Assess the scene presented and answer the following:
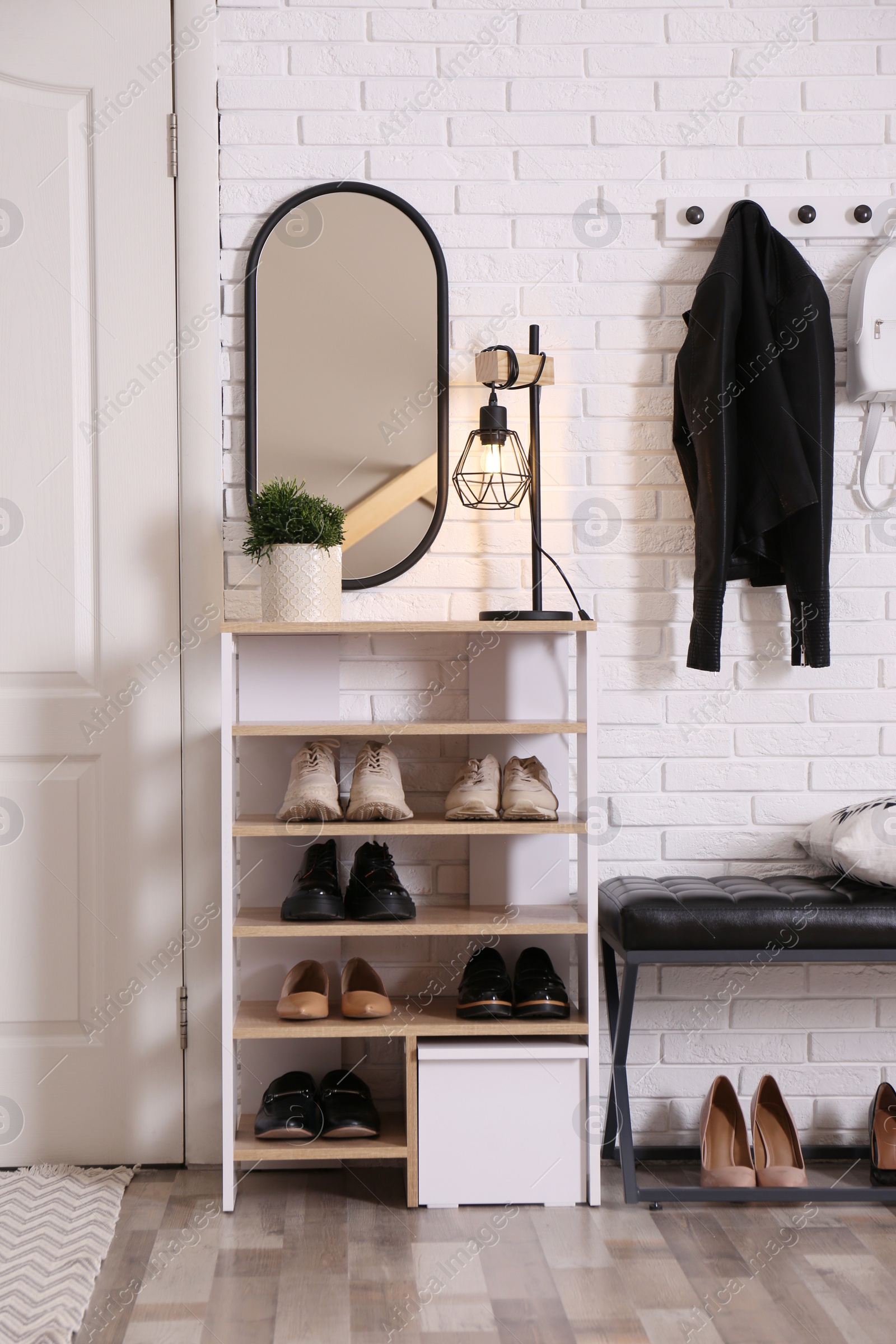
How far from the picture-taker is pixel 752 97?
2.02 meters

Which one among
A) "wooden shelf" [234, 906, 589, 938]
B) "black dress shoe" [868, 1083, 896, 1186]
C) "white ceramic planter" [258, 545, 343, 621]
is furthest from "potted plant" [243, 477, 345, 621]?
"black dress shoe" [868, 1083, 896, 1186]

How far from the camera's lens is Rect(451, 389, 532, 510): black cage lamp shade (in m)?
1.93

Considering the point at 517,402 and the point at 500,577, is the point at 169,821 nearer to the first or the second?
the point at 500,577

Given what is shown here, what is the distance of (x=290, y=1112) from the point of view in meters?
1.75

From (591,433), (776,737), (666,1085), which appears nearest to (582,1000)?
(666,1085)

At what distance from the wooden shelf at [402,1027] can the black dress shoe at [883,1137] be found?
60cm

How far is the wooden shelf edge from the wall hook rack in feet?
4.02

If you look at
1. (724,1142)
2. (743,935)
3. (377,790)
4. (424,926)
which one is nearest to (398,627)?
(377,790)

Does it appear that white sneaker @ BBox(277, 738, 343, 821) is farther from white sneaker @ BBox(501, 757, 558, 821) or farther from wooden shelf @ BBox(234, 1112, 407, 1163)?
wooden shelf @ BBox(234, 1112, 407, 1163)

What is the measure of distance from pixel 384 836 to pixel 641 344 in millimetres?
1132

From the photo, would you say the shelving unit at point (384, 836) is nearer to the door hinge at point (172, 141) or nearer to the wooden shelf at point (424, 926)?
the wooden shelf at point (424, 926)

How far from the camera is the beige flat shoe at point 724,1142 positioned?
178cm

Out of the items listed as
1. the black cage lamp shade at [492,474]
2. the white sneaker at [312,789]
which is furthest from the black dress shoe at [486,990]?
the black cage lamp shade at [492,474]

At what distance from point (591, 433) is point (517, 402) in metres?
0.16
